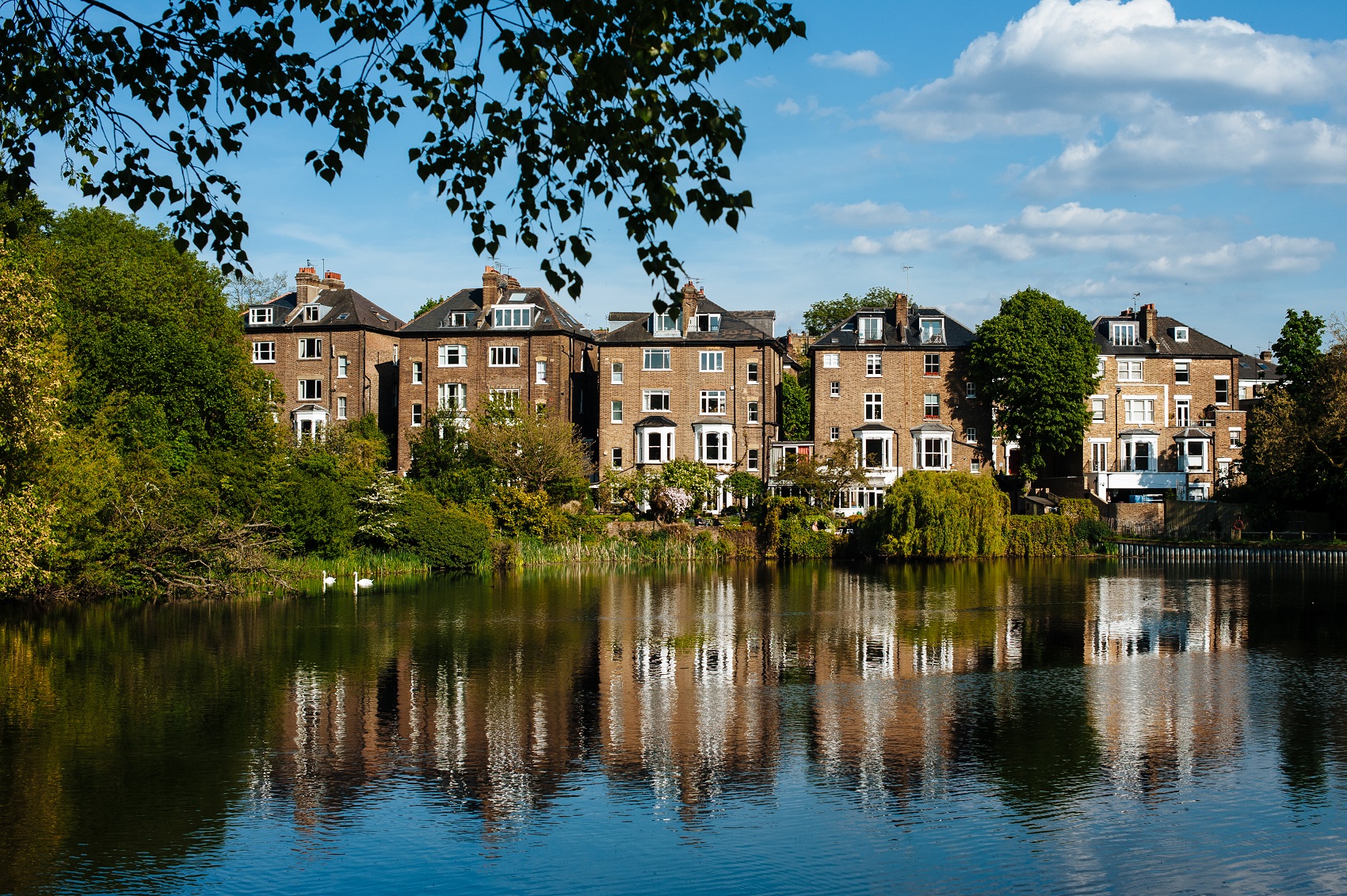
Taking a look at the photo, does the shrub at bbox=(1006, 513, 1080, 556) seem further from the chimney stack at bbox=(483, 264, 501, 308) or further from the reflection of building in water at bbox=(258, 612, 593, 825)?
the reflection of building in water at bbox=(258, 612, 593, 825)

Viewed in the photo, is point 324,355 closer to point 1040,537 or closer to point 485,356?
point 485,356

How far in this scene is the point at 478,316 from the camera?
73812 mm

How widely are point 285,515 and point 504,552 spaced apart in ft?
39.4

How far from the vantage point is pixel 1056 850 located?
1402cm

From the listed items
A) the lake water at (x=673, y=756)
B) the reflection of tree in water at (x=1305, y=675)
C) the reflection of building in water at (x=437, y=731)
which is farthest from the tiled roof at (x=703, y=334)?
the reflection of building in water at (x=437, y=731)

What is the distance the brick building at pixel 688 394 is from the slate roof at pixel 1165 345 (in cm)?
2265

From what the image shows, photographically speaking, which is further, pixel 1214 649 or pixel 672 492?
pixel 672 492

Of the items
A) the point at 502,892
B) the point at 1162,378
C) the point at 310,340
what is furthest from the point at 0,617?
the point at 1162,378

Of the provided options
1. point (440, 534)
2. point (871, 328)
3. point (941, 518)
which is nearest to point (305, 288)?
point (440, 534)

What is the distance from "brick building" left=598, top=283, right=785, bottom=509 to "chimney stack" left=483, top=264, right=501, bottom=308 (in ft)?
24.1

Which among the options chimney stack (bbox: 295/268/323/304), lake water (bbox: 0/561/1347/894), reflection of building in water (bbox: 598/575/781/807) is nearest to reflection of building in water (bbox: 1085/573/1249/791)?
lake water (bbox: 0/561/1347/894)

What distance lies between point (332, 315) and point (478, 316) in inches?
367

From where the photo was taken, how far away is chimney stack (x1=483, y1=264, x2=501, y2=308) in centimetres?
7388

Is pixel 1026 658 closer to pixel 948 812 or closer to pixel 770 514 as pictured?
pixel 948 812
